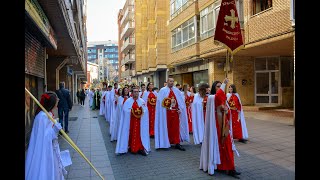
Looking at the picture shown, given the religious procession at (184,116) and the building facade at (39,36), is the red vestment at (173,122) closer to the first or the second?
the religious procession at (184,116)

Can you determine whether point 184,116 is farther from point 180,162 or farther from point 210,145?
point 210,145

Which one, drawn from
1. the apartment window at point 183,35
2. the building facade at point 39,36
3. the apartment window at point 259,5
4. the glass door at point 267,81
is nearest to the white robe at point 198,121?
the building facade at point 39,36

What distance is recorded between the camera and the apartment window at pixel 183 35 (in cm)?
2311

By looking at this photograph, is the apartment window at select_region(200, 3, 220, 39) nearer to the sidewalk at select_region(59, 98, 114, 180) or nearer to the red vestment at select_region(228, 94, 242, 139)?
the red vestment at select_region(228, 94, 242, 139)

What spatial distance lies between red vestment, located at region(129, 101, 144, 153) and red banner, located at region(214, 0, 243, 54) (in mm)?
2965

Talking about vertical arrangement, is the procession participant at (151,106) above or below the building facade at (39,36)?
below

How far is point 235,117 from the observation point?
896 centimetres

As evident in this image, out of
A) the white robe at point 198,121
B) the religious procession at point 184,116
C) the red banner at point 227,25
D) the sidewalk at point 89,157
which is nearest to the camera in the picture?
the religious procession at point 184,116

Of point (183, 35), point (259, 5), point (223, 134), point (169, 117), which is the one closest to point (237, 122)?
point (169, 117)

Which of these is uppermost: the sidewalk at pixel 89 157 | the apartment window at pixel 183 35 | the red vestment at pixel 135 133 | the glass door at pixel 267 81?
the apartment window at pixel 183 35

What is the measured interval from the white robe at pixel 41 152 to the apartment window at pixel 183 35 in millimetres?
19933
